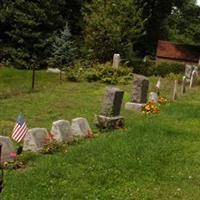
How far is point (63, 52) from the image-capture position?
40.3m

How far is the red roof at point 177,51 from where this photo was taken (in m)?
52.2

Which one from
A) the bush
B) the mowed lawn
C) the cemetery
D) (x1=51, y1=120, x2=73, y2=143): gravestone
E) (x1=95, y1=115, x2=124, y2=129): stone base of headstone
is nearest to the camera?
the mowed lawn

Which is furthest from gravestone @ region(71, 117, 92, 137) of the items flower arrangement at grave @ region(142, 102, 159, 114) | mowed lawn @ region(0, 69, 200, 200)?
flower arrangement at grave @ region(142, 102, 159, 114)

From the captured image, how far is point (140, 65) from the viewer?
4197cm

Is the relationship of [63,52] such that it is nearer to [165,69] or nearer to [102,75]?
[102,75]

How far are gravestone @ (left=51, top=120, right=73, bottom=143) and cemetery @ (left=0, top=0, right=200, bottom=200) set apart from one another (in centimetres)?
3

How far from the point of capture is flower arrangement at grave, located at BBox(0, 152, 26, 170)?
40.5 ft

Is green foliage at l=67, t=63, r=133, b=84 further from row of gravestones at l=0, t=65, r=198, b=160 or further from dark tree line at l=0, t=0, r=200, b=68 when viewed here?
row of gravestones at l=0, t=65, r=198, b=160

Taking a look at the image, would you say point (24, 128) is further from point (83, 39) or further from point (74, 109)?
point (83, 39)

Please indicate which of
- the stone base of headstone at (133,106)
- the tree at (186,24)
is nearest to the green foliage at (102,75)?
the stone base of headstone at (133,106)

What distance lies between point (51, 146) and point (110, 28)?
27172mm

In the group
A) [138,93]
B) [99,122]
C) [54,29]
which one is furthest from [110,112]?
[54,29]

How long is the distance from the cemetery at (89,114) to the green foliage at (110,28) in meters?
0.08

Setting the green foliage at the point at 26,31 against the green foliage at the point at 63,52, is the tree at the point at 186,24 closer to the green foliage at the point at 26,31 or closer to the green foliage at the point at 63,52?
the green foliage at the point at 26,31
